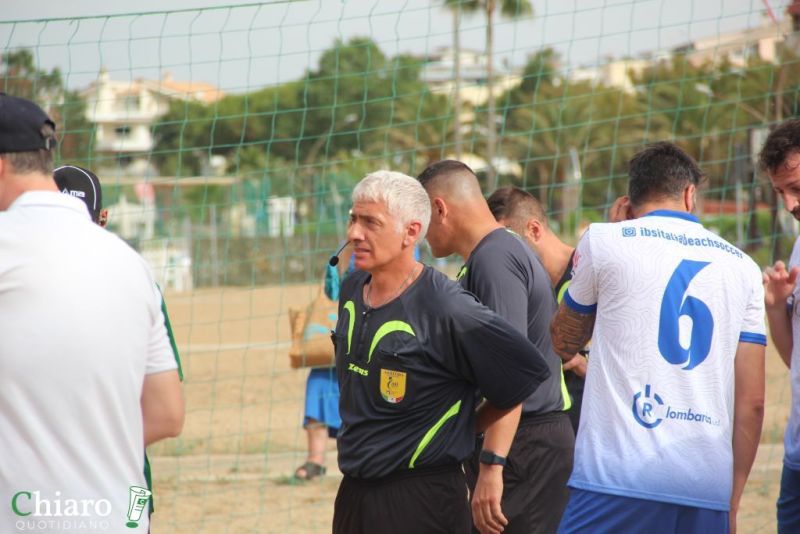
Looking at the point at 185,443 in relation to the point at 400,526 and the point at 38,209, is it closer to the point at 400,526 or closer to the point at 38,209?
the point at 400,526

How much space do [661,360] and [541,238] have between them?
1.72m

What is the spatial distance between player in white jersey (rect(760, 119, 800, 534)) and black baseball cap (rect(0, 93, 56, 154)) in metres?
2.25

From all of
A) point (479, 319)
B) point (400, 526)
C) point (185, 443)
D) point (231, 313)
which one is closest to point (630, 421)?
point (479, 319)

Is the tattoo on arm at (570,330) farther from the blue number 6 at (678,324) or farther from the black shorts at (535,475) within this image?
the black shorts at (535,475)

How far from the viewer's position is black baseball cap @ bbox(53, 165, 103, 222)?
351cm

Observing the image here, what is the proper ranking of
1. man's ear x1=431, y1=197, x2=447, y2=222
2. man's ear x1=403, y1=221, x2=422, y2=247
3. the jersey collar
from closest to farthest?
the jersey collar < man's ear x1=403, y1=221, x2=422, y2=247 < man's ear x1=431, y1=197, x2=447, y2=222

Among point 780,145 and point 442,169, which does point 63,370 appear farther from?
point 780,145

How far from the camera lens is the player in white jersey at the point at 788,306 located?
11.1 feet

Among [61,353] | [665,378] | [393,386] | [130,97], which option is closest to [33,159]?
[61,353]

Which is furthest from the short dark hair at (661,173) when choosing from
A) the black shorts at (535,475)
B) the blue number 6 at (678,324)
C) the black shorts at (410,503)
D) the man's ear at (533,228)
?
the man's ear at (533,228)

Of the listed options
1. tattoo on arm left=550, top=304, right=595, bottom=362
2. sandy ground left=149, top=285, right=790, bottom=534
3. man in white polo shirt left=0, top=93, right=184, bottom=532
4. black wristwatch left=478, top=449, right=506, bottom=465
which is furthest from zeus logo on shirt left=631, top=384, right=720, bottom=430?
sandy ground left=149, top=285, right=790, bottom=534

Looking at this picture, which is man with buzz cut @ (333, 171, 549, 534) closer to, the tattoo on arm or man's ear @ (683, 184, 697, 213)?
the tattoo on arm

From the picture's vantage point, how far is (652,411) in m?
2.99

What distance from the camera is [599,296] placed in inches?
123
